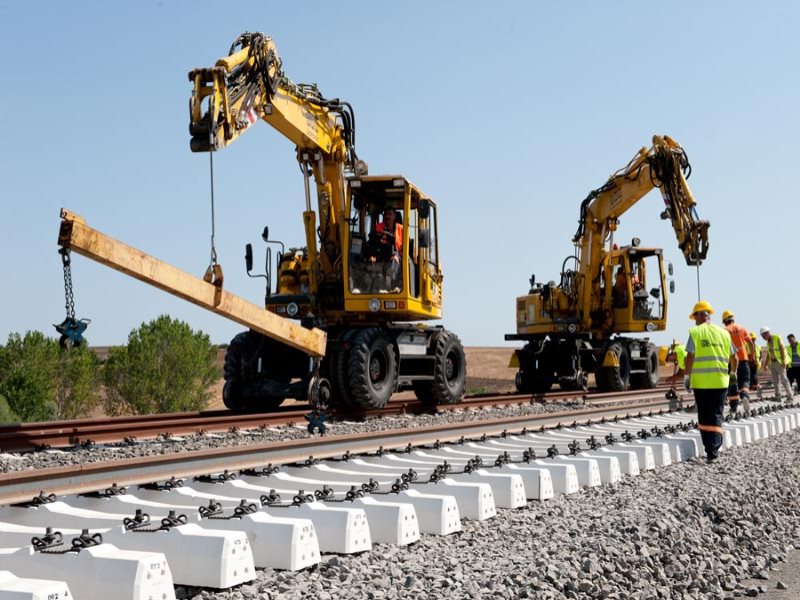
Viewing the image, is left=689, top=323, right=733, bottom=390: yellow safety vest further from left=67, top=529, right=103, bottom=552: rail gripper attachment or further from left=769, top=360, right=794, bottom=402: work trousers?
left=769, top=360, right=794, bottom=402: work trousers

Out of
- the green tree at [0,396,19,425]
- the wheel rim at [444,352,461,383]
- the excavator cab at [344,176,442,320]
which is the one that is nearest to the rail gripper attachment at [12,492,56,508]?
the excavator cab at [344,176,442,320]

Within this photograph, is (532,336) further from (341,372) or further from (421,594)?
(421,594)

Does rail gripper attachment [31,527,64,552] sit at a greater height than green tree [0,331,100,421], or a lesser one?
lesser

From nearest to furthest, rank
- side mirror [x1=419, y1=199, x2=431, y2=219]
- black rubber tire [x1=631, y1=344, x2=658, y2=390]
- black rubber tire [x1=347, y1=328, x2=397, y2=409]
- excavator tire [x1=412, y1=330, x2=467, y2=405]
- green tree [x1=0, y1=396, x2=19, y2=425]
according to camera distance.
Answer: black rubber tire [x1=347, y1=328, x2=397, y2=409] → side mirror [x1=419, y1=199, x2=431, y2=219] → excavator tire [x1=412, y1=330, x2=467, y2=405] → green tree [x1=0, y1=396, x2=19, y2=425] → black rubber tire [x1=631, y1=344, x2=658, y2=390]

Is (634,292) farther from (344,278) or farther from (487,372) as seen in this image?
(487,372)

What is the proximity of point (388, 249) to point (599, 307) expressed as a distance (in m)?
10.8

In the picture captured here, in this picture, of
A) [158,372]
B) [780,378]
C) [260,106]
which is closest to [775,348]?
[780,378]

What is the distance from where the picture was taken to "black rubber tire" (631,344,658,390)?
24.2 m

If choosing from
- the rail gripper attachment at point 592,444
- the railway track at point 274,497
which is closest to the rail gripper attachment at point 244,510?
the railway track at point 274,497

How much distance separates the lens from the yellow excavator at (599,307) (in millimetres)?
22547

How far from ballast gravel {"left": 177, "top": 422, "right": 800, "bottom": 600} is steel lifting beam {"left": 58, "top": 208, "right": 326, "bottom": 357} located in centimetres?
416

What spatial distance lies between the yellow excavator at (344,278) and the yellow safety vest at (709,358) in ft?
16.8

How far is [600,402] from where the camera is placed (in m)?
17.5

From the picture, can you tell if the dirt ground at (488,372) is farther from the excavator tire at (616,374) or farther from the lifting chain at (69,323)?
the lifting chain at (69,323)
